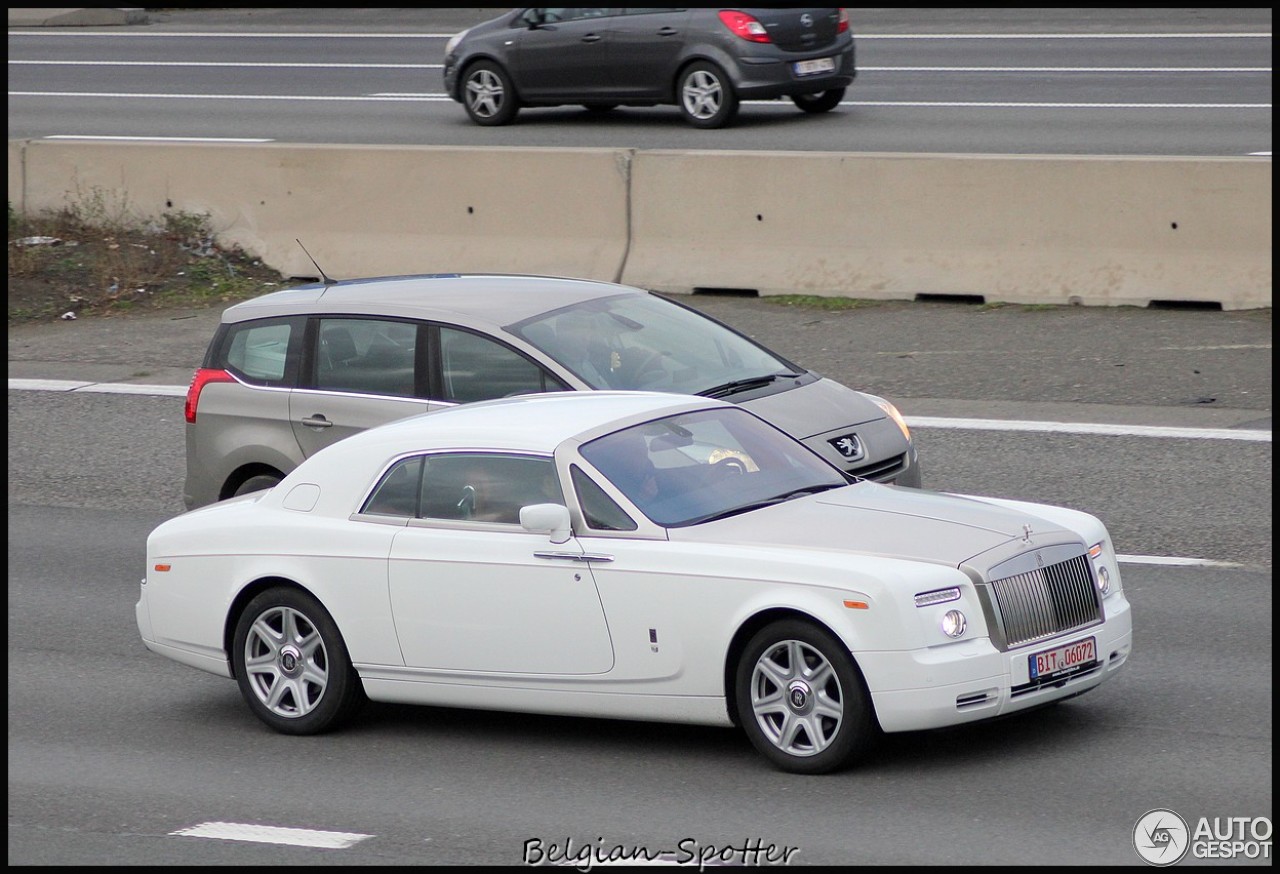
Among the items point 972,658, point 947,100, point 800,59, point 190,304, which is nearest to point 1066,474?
A: point 972,658

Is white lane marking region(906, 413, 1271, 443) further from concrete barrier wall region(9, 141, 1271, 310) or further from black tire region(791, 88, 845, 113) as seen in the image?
black tire region(791, 88, 845, 113)

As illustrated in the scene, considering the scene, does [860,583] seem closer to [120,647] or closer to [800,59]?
[120,647]

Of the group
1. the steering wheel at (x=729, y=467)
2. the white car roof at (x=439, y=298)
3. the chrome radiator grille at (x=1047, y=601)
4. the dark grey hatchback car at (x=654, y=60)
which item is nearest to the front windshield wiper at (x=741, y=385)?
the white car roof at (x=439, y=298)

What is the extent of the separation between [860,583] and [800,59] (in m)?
17.5

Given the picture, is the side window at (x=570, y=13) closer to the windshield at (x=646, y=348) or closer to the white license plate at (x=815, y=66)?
the white license plate at (x=815, y=66)

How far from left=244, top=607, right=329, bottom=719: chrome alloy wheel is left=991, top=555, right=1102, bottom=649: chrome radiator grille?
2962 mm

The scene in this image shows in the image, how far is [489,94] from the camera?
25219 millimetres

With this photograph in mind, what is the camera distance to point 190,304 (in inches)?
766

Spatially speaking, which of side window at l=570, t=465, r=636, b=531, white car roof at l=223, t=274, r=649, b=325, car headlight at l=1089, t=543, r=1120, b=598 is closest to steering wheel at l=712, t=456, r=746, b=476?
side window at l=570, t=465, r=636, b=531

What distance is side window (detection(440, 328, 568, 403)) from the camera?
10414 millimetres

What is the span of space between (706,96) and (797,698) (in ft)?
56.9

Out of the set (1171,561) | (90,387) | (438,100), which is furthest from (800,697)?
(438,100)

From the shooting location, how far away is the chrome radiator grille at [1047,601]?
7.20 meters

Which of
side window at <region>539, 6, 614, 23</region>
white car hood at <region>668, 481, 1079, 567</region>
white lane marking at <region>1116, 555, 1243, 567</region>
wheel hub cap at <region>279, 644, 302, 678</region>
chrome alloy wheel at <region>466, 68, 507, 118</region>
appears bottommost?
white lane marking at <region>1116, 555, 1243, 567</region>
